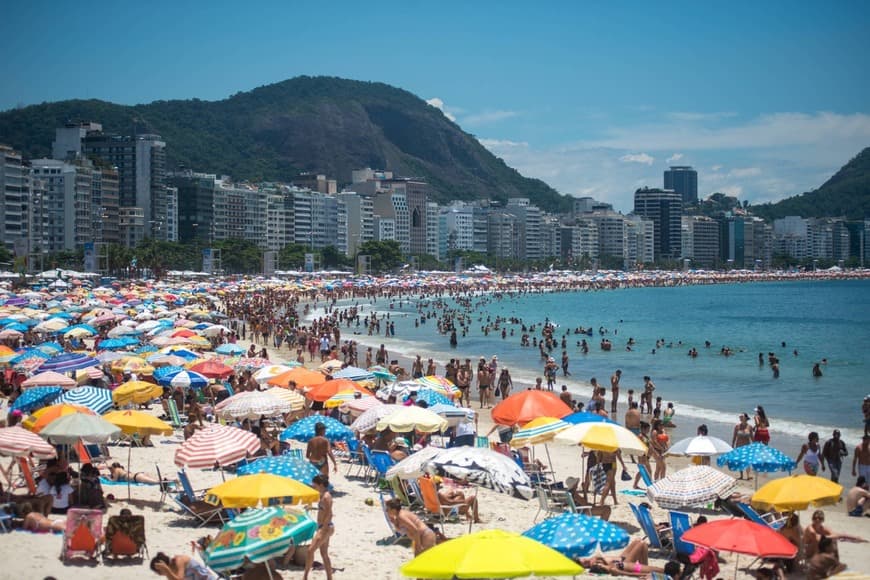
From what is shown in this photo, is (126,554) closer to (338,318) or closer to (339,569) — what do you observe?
(339,569)

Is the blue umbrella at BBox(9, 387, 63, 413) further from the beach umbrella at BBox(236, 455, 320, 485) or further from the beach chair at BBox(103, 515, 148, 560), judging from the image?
the beach chair at BBox(103, 515, 148, 560)

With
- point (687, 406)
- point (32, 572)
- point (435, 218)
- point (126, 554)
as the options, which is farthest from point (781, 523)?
point (435, 218)

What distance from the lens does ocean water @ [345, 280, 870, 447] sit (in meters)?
24.5

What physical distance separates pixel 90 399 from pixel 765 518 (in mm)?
9608

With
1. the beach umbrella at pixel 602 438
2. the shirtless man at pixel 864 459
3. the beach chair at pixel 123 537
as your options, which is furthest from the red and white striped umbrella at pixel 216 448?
the shirtless man at pixel 864 459

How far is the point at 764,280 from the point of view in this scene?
181 metres

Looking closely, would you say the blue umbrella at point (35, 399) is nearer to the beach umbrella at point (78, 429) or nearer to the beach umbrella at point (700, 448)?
the beach umbrella at point (78, 429)

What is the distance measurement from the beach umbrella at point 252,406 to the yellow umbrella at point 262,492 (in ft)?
19.2

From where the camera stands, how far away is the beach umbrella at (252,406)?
15.2 meters

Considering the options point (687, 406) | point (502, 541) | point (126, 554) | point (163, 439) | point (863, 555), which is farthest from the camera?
point (687, 406)

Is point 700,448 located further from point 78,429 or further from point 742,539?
point 78,429

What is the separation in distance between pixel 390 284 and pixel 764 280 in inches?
4107

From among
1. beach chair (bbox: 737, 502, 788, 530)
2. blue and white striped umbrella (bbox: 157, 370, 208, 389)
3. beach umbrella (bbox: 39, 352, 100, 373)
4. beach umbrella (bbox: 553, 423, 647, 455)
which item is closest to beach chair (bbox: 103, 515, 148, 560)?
beach umbrella (bbox: 553, 423, 647, 455)

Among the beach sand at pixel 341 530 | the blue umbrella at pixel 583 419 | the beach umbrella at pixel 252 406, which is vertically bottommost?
the beach sand at pixel 341 530
